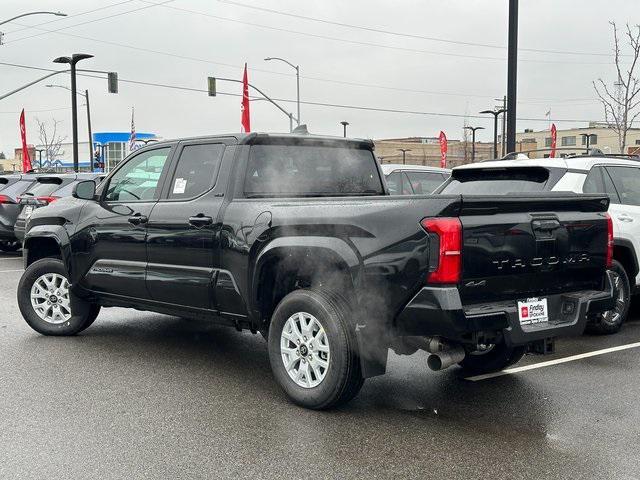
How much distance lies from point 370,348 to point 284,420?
73cm

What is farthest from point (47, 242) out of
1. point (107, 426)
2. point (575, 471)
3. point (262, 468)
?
point (575, 471)

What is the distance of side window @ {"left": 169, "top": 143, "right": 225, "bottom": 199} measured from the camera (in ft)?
18.7

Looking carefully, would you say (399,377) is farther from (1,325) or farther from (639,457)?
(1,325)

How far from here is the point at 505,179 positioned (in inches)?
261

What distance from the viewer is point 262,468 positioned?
150 inches

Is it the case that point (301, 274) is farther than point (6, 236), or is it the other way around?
point (6, 236)

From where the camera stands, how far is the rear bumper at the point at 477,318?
13.5 feet

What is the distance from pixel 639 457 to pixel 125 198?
183 inches

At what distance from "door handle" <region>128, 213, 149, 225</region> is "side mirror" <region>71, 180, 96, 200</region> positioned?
0.71 meters

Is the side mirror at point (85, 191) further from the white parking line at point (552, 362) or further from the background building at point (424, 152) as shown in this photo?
the background building at point (424, 152)

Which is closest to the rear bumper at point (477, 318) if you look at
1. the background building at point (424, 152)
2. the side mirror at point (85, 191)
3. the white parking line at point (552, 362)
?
the white parking line at point (552, 362)

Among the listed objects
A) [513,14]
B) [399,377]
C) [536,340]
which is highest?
[513,14]

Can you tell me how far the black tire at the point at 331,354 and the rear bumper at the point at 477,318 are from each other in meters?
0.37

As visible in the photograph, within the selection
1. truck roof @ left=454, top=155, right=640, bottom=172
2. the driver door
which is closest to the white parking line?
truck roof @ left=454, top=155, right=640, bottom=172
